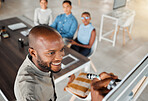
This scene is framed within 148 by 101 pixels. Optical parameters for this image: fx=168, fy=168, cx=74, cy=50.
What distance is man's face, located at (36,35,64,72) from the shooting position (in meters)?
0.99

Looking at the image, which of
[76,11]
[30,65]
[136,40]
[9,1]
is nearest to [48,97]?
[30,65]

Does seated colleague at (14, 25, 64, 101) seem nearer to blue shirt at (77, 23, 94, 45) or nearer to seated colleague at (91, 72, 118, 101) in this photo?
seated colleague at (91, 72, 118, 101)

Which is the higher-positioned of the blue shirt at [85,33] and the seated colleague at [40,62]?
the seated colleague at [40,62]

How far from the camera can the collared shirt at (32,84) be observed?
3.01ft

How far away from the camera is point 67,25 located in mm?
3066

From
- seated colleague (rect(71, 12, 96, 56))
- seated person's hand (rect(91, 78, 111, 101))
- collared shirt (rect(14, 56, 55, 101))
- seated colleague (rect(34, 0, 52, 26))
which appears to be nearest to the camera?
collared shirt (rect(14, 56, 55, 101))

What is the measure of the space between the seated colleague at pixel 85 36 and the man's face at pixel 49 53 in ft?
5.74

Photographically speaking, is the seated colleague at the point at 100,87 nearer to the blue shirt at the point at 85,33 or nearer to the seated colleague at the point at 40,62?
the seated colleague at the point at 40,62

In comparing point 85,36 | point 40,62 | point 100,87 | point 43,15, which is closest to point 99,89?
point 100,87

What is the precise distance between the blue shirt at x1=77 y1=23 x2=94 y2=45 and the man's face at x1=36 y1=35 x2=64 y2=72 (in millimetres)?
1796

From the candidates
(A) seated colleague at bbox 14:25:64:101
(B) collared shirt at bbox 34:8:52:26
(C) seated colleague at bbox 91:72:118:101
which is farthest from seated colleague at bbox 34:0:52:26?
(A) seated colleague at bbox 14:25:64:101

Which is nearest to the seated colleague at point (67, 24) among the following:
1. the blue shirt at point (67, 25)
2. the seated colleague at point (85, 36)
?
the blue shirt at point (67, 25)

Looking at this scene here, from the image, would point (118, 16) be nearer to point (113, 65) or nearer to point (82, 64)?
point (113, 65)

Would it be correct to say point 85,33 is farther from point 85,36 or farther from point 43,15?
point 43,15
